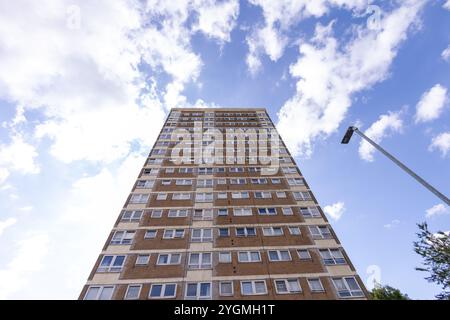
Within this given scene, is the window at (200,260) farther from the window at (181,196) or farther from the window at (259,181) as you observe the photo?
the window at (259,181)

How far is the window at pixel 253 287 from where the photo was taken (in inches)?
742

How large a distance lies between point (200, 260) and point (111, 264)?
755cm

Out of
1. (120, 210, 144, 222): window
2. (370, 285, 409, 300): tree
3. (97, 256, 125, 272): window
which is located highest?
(120, 210, 144, 222): window

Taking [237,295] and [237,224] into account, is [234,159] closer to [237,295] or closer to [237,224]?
[237,224]

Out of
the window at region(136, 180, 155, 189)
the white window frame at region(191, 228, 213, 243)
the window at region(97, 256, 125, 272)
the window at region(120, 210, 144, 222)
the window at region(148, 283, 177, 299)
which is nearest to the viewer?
the window at region(148, 283, 177, 299)

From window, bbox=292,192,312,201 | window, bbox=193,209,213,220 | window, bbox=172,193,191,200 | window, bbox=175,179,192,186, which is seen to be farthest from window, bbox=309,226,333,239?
window, bbox=175,179,192,186

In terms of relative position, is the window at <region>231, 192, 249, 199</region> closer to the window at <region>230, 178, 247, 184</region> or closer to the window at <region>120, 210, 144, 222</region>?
the window at <region>230, 178, 247, 184</region>

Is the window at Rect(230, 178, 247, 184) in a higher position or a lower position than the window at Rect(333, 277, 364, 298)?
higher

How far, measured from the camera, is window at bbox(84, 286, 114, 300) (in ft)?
60.0

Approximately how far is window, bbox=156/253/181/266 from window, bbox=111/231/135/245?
3657 millimetres

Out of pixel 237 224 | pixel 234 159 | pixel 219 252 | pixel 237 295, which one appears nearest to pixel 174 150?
pixel 234 159

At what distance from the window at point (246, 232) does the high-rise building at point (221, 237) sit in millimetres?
99
